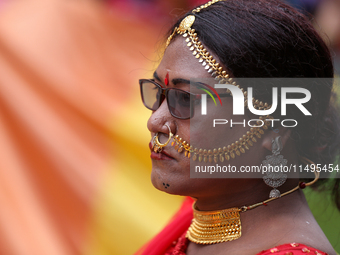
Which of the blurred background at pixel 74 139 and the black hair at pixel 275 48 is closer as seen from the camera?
the black hair at pixel 275 48

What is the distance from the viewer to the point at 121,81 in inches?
119

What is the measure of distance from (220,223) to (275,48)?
0.81 meters

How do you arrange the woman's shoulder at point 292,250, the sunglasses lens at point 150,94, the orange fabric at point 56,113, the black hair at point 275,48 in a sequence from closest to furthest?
the woman's shoulder at point 292,250
the black hair at point 275,48
the sunglasses lens at point 150,94
the orange fabric at point 56,113

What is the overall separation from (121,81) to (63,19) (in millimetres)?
709

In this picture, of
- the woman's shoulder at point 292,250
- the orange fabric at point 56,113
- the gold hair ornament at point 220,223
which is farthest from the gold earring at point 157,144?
the orange fabric at point 56,113

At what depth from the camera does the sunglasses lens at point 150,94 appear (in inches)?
66.1

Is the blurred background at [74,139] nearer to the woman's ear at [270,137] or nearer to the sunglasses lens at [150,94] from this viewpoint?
the sunglasses lens at [150,94]

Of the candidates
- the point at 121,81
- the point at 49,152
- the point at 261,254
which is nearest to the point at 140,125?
the point at 121,81

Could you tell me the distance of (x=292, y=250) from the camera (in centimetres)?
125

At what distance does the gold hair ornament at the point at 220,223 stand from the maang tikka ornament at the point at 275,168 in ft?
0.20

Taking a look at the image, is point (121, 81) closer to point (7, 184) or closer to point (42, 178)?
point (42, 178)

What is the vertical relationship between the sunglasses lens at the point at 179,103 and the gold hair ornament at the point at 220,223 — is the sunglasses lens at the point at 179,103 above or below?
above

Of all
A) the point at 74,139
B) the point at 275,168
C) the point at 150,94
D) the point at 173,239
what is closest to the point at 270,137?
the point at 275,168

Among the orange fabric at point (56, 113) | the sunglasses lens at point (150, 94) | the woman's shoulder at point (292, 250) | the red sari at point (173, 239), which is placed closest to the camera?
the woman's shoulder at point (292, 250)
